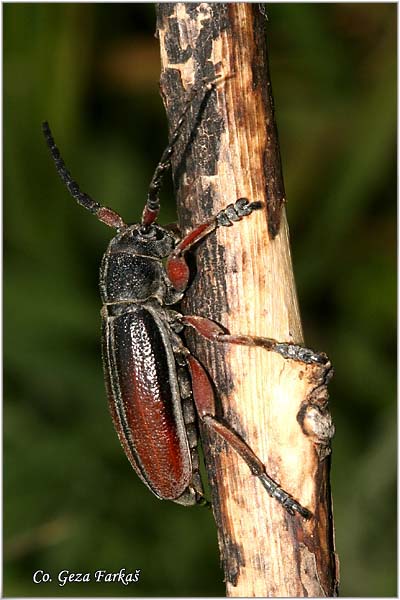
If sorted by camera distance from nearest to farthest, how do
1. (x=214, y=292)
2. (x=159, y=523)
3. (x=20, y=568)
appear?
(x=214, y=292) < (x=20, y=568) < (x=159, y=523)

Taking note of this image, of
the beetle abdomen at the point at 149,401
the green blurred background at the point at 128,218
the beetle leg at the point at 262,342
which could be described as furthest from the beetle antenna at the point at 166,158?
the green blurred background at the point at 128,218

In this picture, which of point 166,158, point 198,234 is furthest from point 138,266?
point 198,234

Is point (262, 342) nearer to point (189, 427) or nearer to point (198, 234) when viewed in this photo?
point (198, 234)

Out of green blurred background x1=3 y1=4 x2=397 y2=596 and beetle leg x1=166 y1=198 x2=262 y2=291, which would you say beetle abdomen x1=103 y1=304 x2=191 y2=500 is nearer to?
beetle leg x1=166 y1=198 x2=262 y2=291

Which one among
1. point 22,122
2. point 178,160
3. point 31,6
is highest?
point 31,6

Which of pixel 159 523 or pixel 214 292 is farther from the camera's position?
pixel 159 523

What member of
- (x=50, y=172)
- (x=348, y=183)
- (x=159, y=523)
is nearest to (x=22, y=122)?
(x=50, y=172)

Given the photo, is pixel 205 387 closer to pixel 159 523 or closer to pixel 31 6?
pixel 159 523

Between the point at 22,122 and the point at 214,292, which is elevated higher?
the point at 22,122
